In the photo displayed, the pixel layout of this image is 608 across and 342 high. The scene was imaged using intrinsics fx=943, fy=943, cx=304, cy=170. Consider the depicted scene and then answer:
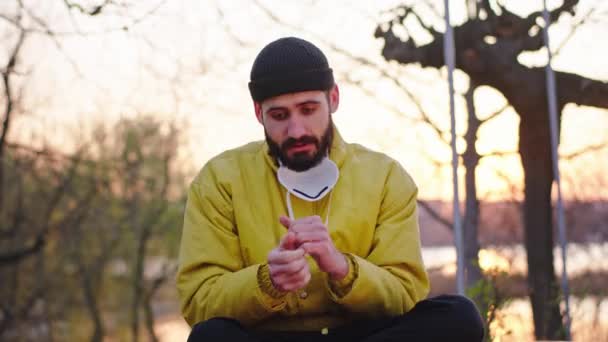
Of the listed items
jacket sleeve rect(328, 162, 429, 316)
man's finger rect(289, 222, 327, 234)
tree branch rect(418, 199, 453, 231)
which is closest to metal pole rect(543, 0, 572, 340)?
tree branch rect(418, 199, 453, 231)

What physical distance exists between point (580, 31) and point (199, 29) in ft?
16.5

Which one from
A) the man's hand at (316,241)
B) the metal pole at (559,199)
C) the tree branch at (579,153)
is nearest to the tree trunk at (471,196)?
the tree branch at (579,153)

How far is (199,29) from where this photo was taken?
926 cm

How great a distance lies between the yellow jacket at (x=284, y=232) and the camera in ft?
7.11

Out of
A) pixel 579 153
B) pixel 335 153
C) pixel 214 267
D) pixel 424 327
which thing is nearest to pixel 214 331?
pixel 214 267

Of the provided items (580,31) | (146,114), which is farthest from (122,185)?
(580,31)

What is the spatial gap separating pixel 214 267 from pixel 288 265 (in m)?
0.35

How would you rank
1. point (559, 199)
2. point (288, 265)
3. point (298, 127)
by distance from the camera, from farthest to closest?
1. point (559, 199)
2. point (298, 127)
3. point (288, 265)

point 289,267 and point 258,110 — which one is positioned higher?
point 258,110

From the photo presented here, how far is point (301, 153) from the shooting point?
2.19 metres

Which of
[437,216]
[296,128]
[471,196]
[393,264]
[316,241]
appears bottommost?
[437,216]

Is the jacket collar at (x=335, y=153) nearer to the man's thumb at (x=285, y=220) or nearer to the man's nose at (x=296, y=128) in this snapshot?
the man's nose at (x=296, y=128)

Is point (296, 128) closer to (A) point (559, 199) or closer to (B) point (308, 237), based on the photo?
(B) point (308, 237)

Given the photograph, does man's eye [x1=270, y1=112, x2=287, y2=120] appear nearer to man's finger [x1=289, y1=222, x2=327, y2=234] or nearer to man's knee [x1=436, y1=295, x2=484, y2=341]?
man's finger [x1=289, y1=222, x2=327, y2=234]
